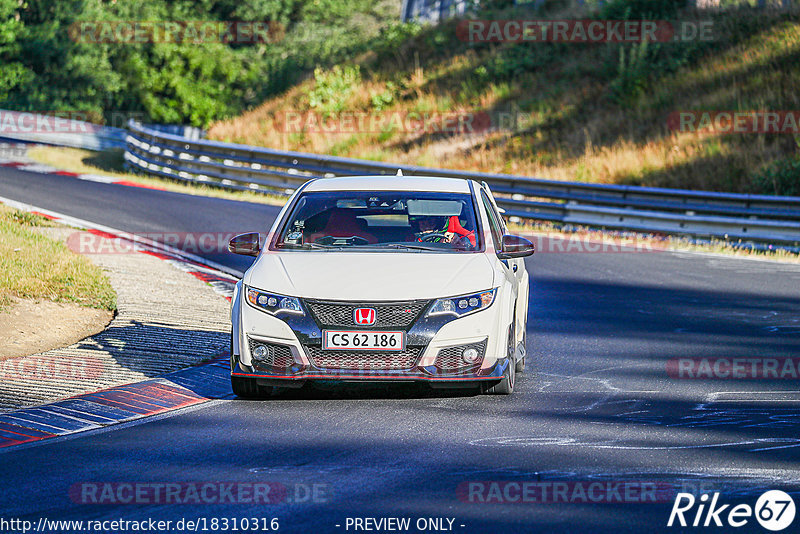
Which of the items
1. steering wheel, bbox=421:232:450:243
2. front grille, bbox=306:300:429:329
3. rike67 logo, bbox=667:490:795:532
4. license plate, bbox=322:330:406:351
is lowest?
rike67 logo, bbox=667:490:795:532

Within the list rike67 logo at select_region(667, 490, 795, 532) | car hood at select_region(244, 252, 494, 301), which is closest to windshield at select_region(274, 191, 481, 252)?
car hood at select_region(244, 252, 494, 301)

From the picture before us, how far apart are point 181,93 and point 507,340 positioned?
44019 mm

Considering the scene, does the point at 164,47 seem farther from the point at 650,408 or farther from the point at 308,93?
the point at 650,408

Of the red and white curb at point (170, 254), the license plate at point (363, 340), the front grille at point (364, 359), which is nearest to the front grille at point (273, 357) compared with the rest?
the front grille at point (364, 359)

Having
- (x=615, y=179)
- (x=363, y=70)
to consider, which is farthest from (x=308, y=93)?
(x=615, y=179)

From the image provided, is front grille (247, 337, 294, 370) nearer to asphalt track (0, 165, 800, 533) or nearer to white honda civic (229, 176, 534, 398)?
white honda civic (229, 176, 534, 398)

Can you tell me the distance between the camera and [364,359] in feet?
25.3

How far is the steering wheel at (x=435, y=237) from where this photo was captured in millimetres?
8727

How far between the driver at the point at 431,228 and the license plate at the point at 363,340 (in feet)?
4.14

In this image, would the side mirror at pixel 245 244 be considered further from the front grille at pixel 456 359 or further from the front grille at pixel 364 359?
the front grille at pixel 456 359

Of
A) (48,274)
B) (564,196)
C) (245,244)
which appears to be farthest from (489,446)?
(564,196)

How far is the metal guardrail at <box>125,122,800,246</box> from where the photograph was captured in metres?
19.2

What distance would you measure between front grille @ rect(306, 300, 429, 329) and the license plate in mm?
50

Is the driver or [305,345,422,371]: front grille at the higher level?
the driver
